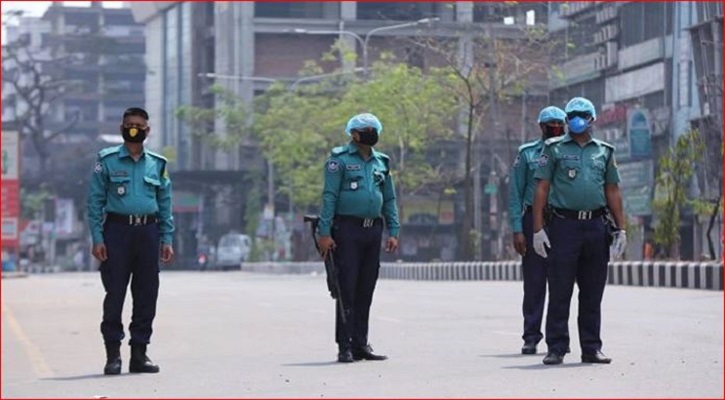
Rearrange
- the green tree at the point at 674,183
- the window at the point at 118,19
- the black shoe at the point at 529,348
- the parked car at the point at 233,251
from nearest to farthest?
the black shoe at the point at 529,348 → the green tree at the point at 674,183 → the parked car at the point at 233,251 → the window at the point at 118,19

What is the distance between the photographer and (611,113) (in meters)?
66.1

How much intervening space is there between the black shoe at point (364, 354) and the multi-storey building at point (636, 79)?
41.5 metres

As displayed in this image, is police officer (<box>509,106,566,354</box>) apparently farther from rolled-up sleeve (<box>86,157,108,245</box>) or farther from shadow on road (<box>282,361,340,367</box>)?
rolled-up sleeve (<box>86,157,108,245</box>)

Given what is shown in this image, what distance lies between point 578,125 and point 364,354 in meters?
2.40

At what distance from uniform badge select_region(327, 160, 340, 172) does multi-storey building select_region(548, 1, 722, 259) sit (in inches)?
1639

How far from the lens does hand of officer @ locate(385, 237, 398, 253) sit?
14086mm

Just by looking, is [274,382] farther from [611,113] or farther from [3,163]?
[611,113]

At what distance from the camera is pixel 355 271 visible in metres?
13.9

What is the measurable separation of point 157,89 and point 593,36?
153 feet

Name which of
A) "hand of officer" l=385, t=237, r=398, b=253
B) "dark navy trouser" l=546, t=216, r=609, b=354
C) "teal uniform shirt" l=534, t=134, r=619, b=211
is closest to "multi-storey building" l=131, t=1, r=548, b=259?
"hand of officer" l=385, t=237, r=398, b=253

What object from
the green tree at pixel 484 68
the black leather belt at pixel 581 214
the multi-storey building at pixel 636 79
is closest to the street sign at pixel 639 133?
the multi-storey building at pixel 636 79

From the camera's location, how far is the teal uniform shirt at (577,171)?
12.9 m

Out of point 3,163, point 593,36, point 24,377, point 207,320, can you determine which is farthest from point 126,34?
point 24,377

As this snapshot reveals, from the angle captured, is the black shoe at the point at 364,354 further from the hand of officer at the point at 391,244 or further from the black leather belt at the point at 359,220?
the black leather belt at the point at 359,220
